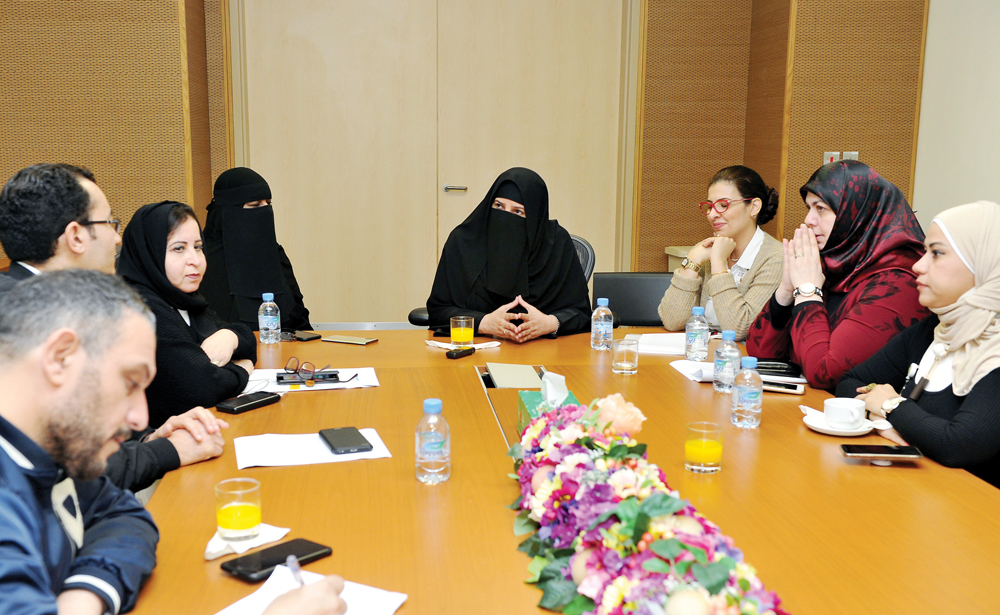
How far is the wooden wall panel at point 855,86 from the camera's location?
4.19 meters

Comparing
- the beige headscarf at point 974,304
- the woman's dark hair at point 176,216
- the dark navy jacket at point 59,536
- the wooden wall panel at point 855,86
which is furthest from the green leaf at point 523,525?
the wooden wall panel at point 855,86

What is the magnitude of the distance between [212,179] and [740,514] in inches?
168

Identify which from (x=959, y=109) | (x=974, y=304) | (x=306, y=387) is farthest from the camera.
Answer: (x=959, y=109)

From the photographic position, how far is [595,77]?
5289mm

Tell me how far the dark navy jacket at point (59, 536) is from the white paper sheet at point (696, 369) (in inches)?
63.6

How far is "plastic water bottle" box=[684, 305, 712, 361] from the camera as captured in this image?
2688 mm

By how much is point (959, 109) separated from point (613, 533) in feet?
12.3

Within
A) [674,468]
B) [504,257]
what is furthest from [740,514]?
[504,257]

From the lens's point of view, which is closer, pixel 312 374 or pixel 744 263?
pixel 312 374

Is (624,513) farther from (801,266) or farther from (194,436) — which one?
(801,266)

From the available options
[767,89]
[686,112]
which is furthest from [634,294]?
[686,112]

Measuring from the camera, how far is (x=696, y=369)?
2484mm

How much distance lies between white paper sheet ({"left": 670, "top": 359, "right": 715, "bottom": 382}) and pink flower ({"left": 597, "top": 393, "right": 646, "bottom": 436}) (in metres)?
1.01

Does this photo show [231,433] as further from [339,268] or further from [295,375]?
[339,268]
